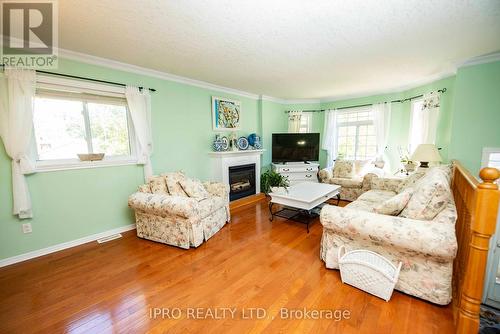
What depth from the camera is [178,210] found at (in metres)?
2.45

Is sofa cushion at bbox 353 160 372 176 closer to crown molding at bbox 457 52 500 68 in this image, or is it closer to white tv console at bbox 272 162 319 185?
white tv console at bbox 272 162 319 185

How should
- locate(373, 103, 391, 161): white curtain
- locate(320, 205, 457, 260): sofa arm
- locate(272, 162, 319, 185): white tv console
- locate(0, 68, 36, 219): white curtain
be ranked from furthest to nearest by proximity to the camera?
locate(272, 162, 319, 185): white tv console → locate(373, 103, 391, 161): white curtain → locate(0, 68, 36, 219): white curtain → locate(320, 205, 457, 260): sofa arm

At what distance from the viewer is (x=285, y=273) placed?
2102 millimetres

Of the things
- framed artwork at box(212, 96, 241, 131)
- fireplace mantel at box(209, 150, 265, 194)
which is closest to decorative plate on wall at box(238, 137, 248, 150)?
fireplace mantel at box(209, 150, 265, 194)

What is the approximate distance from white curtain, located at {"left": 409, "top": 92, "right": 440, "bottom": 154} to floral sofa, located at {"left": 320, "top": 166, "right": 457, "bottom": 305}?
249 centimetres

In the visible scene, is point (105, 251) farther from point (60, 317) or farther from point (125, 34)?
point (125, 34)

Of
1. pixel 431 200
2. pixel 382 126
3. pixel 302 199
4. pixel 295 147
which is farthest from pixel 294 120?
pixel 431 200

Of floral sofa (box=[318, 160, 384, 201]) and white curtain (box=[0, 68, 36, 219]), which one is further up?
white curtain (box=[0, 68, 36, 219])

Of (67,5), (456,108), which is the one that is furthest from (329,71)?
(67,5)

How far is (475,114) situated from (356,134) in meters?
2.40

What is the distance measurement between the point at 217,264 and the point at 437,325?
1.90m

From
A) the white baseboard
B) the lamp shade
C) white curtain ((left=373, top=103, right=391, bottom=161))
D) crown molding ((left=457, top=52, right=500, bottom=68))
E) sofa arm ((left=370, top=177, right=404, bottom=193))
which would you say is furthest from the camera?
white curtain ((left=373, top=103, right=391, bottom=161))

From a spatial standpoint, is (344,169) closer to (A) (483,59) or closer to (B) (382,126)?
(B) (382,126)

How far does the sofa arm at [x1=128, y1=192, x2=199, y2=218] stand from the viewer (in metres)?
2.44
